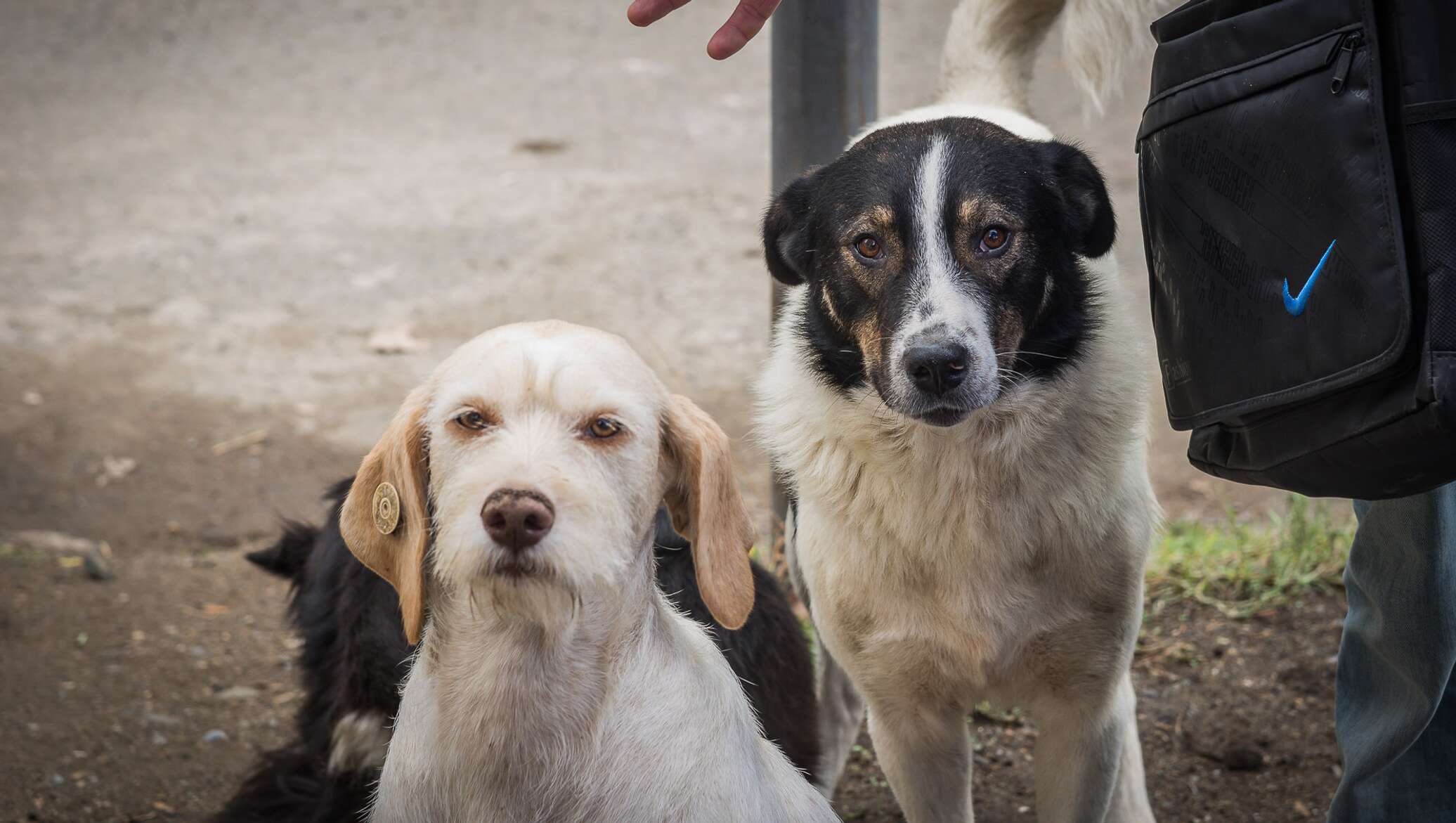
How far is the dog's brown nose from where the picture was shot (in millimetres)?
1692

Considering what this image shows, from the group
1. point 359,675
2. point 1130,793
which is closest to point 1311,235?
point 1130,793

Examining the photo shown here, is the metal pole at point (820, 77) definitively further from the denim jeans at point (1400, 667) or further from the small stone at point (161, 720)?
the small stone at point (161, 720)

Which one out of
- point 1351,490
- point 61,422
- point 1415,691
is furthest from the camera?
point 61,422

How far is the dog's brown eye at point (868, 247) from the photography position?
2.54 meters

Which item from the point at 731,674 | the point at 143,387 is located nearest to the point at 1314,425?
the point at 731,674

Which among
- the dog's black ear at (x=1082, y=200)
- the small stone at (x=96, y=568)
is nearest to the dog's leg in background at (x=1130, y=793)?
the dog's black ear at (x=1082, y=200)

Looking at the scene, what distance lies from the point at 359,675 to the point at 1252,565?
9.20 feet

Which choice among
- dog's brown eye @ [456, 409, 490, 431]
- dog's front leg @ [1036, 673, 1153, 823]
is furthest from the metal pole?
dog's brown eye @ [456, 409, 490, 431]

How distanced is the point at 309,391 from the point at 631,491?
4250mm

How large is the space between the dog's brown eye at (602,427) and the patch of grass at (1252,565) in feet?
8.37

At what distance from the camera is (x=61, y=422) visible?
213 inches

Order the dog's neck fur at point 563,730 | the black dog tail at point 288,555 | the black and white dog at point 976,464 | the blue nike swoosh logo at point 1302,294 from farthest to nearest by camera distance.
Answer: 1. the black dog tail at point 288,555
2. the black and white dog at point 976,464
3. the dog's neck fur at point 563,730
4. the blue nike swoosh logo at point 1302,294

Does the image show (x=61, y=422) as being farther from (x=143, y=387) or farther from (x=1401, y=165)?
(x=1401, y=165)

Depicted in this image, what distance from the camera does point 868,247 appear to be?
2559mm
